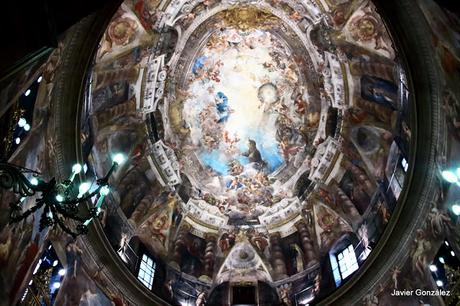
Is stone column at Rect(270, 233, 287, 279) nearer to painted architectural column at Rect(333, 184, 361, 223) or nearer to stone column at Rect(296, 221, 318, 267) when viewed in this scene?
stone column at Rect(296, 221, 318, 267)

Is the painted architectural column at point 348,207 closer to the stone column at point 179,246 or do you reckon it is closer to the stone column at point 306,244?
the stone column at point 306,244

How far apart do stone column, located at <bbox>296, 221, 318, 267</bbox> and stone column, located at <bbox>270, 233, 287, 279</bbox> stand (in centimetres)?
86

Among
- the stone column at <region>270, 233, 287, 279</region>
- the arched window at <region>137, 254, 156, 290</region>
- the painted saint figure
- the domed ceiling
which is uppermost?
the painted saint figure

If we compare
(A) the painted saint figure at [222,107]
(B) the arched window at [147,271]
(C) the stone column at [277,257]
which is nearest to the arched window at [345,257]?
(C) the stone column at [277,257]

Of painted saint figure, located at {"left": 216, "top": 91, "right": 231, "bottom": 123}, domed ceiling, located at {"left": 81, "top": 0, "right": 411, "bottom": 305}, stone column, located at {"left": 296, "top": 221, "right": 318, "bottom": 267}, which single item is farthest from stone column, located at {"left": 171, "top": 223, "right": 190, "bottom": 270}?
painted saint figure, located at {"left": 216, "top": 91, "right": 231, "bottom": 123}

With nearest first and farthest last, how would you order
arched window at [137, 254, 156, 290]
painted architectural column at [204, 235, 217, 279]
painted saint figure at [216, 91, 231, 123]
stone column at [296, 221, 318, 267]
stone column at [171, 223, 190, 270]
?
arched window at [137, 254, 156, 290]
stone column at [296, 221, 318, 267]
stone column at [171, 223, 190, 270]
painted architectural column at [204, 235, 217, 279]
painted saint figure at [216, 91, 231, 123]

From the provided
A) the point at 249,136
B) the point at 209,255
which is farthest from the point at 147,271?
the point at 249,136

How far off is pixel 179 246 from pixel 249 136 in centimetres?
578

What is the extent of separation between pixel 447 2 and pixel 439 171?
636 cm

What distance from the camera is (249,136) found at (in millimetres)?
21344

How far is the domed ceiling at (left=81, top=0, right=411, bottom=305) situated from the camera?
15.7 metres

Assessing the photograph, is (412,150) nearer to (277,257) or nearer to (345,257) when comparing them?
(345,257)

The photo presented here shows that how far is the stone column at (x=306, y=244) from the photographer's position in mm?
17875

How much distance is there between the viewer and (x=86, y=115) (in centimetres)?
1480
